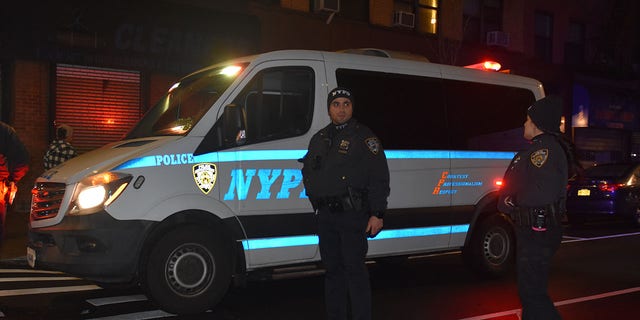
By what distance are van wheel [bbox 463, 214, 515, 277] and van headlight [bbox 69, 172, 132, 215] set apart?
4.36m

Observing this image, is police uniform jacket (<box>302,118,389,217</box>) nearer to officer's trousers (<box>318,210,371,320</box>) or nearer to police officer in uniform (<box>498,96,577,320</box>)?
officer's trousers (<box>318,210,371,320</box>)

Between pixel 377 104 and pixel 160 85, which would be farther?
pixel 160 85

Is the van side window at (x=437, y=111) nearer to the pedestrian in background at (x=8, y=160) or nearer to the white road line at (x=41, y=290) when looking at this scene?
the pedestrian in background at (x=8, y=160)

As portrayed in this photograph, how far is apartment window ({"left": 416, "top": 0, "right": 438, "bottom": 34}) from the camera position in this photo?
69.7ft

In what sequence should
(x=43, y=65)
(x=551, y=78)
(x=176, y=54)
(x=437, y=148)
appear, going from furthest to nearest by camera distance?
(x=551, y=78), (x=176, y=54), (x=43, y=65), (x=437, y=148)

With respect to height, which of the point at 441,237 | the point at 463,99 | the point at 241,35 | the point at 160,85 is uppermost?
the point at 241,35

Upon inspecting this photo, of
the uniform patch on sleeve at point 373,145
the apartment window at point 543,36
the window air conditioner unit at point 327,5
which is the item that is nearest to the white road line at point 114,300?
the uniform patch on sleeve at point 373,145

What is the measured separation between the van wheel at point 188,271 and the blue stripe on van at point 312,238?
0.31m

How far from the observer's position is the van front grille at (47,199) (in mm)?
5969

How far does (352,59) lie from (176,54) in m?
9.10

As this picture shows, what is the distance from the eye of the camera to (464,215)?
806cm

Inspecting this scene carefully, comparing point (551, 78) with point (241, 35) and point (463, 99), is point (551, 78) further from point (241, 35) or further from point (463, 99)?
point (463, 99)

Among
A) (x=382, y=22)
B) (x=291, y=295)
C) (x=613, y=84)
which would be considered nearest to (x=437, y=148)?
(x=291, y=295)

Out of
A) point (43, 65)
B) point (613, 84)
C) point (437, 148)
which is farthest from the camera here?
point (613, 84)
